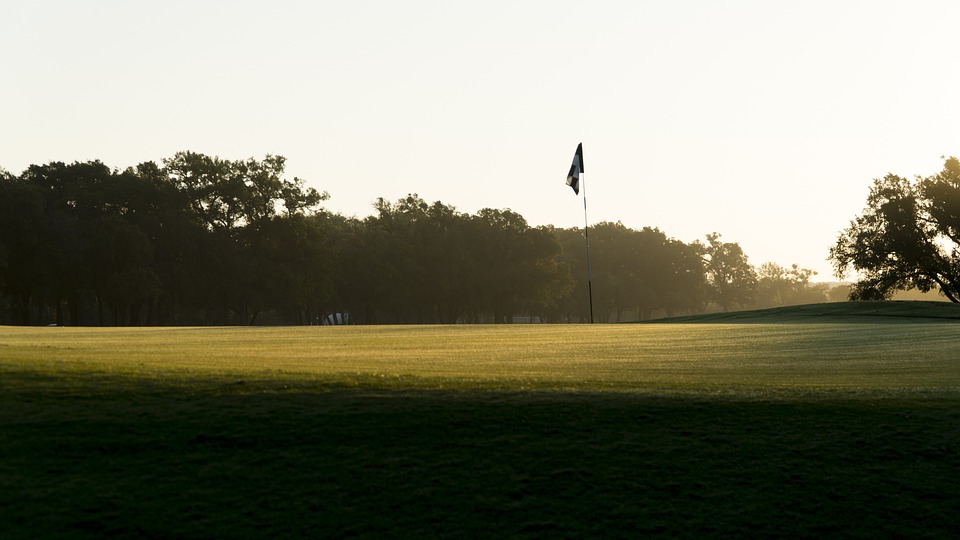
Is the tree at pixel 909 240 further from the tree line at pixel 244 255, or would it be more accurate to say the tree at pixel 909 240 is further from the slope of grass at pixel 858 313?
the tree line at pixel 244 255

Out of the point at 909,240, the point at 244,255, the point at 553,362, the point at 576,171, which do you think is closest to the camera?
the point at 553,362

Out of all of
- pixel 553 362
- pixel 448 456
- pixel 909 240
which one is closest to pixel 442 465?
pixel 448 456

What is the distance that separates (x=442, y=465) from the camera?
8.00 m

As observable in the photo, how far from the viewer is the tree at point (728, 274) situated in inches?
6280

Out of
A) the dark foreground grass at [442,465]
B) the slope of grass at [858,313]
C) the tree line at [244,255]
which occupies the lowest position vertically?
the dark foreground grass at [442,465]

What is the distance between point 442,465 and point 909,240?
8019 cm

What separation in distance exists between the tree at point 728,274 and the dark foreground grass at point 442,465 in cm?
14999

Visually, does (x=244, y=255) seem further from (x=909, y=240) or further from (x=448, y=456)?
(x=448, y=456)

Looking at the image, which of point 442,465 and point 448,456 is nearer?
point 442,465

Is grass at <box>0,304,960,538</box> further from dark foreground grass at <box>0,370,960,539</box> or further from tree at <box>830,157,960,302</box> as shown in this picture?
tree at <box>830,157,960,302</box>

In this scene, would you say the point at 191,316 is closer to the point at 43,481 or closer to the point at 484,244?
the point at 484,244

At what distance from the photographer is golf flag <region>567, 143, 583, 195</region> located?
55250mm

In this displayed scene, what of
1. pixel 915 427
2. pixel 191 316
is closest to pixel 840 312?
pixel 915 427

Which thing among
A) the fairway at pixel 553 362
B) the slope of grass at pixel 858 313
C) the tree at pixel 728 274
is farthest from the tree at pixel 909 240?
the tree at pixel 728 274
